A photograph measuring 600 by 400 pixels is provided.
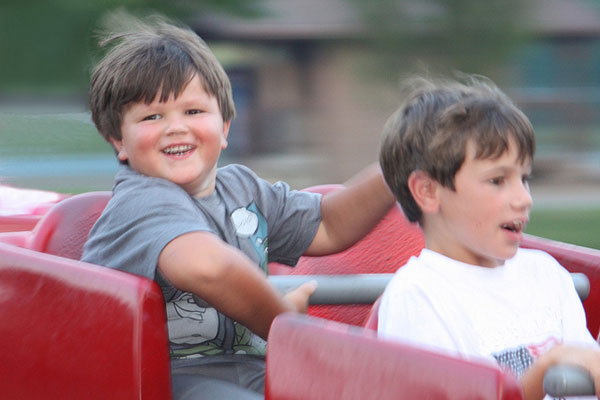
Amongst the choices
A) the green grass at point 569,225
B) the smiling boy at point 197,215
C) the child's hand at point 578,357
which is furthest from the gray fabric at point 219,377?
the green grass at point 569,225

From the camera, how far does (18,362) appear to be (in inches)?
59.0

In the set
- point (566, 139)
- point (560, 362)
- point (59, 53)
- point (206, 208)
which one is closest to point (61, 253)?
point (206, 208)

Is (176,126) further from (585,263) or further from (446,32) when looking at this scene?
(446,32)

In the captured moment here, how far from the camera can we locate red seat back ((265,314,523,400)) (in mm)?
1018

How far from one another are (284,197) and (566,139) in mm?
9882

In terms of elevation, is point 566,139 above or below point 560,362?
below

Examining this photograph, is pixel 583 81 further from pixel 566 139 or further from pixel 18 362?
pixel 18 362

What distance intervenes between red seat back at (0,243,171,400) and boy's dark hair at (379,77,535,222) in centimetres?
48

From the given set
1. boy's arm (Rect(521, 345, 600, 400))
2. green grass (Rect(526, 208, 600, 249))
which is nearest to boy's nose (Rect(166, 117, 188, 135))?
boy's arm (Rect(521, 345, 600, 400))

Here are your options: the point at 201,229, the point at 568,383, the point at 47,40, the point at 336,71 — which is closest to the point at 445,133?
the point at 201,229

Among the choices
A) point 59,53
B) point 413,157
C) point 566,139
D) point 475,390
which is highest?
point 413,157

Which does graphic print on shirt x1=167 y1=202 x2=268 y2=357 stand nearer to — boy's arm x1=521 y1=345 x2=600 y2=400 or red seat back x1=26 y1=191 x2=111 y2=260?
red seat back x1=26 y1=191 x2=111 y2=260

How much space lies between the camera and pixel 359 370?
3.63ft

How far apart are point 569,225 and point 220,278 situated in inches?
262
